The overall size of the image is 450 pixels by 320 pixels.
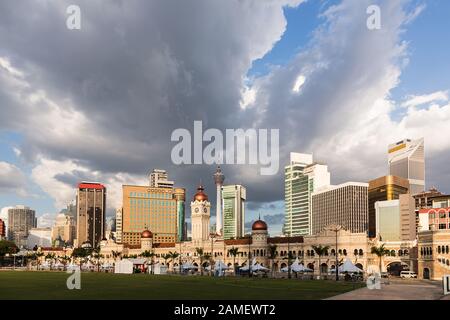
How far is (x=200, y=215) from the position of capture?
188625mm

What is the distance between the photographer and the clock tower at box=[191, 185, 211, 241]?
614 feet

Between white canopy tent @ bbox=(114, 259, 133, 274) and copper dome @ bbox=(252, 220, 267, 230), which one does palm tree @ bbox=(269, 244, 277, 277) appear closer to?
copper dome @ bbox=(252, 220, 267, 230)

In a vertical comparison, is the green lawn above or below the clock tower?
below

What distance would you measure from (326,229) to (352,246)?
7813mm

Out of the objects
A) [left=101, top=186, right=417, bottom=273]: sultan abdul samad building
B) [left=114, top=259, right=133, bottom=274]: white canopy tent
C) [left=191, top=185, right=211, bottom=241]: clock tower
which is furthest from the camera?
[left=191, top=185, right=211, bottom=241]: clock tower

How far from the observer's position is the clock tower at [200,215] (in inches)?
7367

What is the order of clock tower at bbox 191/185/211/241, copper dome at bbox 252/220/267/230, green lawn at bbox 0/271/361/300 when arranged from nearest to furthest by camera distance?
1. green lawn at bbox 0/271/361/300
2. copper dome at bbox 252/220/267/230
3. clock tower at bbox 191/185/211/241

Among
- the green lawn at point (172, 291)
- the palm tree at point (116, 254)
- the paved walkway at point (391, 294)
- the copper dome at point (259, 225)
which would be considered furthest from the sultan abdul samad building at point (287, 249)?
the paved walkway at point (391, 294)

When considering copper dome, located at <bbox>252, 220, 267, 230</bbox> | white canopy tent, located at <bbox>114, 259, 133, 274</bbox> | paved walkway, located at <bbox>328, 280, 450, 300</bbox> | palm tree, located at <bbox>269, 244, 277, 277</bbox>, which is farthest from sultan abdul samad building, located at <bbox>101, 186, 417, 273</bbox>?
paved walkway, located at <bbox>328, 280, 450, 300</bbox>

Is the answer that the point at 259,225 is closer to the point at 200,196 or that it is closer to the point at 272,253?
the point at 272,253

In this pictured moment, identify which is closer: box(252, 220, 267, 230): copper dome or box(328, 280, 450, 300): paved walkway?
box(328, 280, 450, 300): paved walkway
